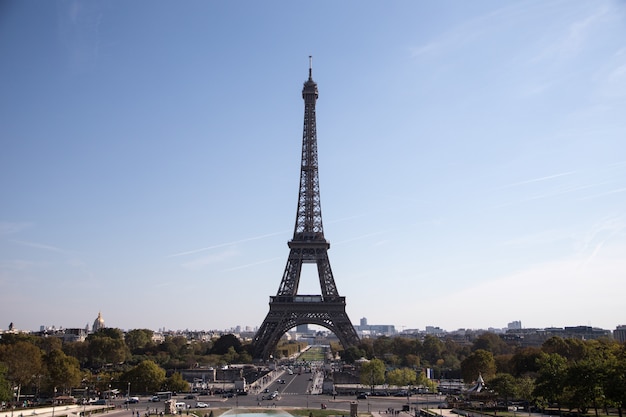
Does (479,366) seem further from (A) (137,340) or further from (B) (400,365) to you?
(A) (137,340)

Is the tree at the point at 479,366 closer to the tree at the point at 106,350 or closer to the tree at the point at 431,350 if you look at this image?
the tree at the point at 431,350

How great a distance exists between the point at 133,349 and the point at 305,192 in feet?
188

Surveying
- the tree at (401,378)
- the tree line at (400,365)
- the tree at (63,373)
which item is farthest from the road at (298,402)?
the tree line at (400,365)

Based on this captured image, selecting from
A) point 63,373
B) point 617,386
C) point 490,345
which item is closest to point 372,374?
point 63,373

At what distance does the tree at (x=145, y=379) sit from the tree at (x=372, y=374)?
86.0ft

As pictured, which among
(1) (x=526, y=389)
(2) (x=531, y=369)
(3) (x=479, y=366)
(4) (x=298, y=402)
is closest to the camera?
(1) (x=526, y=389)

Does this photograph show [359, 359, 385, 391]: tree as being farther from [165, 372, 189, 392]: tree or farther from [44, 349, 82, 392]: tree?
[44, 349, 82, 392]: tree

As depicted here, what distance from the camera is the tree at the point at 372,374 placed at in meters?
83.6

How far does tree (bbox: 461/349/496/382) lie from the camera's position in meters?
81.6

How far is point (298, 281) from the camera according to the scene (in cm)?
10950

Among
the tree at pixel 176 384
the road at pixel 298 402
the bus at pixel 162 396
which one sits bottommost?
the road at pixel 298 402

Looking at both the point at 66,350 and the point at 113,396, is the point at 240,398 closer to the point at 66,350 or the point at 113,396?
the point at 113,396

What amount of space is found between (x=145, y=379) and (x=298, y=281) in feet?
126

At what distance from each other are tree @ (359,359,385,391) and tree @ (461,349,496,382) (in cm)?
1121
